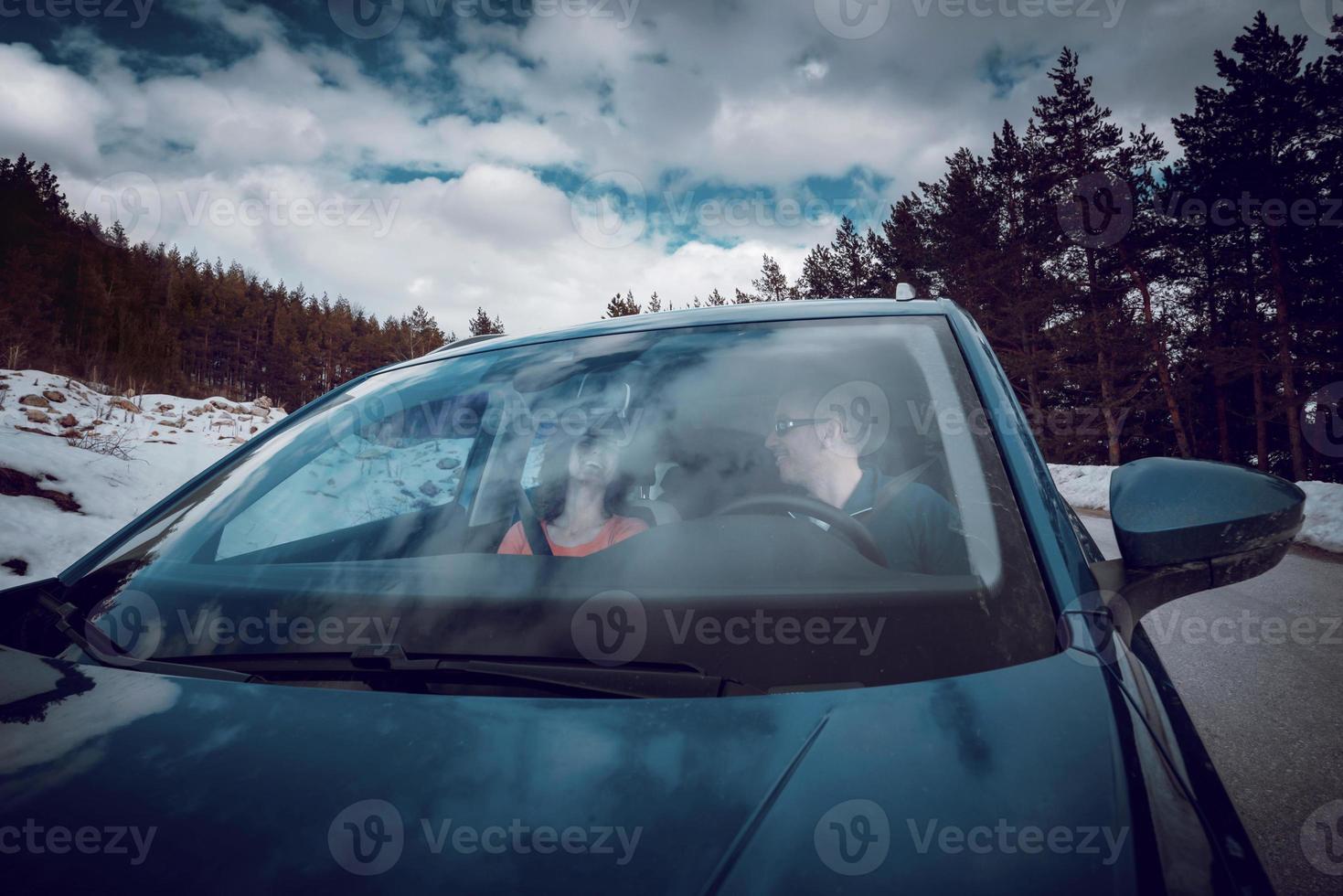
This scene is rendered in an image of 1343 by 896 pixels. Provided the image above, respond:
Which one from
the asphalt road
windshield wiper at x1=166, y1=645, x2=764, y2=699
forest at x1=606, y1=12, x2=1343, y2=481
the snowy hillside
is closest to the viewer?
windshield wiper at x1=166, y1=645, x2=764, y2=699

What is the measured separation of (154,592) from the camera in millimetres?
1106

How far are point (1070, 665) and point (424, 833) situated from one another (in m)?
0.77

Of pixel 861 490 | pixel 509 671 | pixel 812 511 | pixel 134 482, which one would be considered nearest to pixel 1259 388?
pixel 861 490

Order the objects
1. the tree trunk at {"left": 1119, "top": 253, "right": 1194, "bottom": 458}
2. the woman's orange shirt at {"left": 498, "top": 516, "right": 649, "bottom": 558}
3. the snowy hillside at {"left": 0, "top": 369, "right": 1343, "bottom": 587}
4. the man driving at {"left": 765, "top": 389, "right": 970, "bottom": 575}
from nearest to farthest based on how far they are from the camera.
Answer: the man driving at {"left": 765, "top": 389, "right": 970, "bottom": 575}
the woman's orange shirt at {"left": 498, "top": 516, "right": 649, "bottom": 558}
the snowy hillside at {"left": 0, "top": 369, "right": 1343, "bottom": 587}
the tree trunk at {"left": 1119, "top": 253, "right": 1194, "bottom": 458}

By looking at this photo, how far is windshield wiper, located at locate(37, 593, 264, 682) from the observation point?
35.4 inches

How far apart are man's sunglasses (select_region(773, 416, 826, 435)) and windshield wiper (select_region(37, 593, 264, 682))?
115cm

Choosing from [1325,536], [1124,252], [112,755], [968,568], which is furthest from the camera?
[1124,252]

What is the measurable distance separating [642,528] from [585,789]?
0.68 meters

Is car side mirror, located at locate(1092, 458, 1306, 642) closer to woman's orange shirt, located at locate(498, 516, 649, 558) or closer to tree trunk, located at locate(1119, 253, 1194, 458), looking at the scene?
woman's orange shirt, located at locate(498, 516, 649, 558)

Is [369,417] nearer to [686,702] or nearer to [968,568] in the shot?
[686,702]

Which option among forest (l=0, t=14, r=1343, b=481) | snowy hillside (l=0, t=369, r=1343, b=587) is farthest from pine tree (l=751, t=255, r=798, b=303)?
A: snowy hillside (l=0, t=369, r=1343, b=587)

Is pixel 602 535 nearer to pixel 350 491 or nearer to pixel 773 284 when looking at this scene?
pixel 350 491

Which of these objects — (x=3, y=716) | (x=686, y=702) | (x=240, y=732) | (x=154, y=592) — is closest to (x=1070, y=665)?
(x=686, y=702)

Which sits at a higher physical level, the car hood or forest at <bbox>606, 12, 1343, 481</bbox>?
forest at <bbox>606, 12, 1343, 481</bbox>
